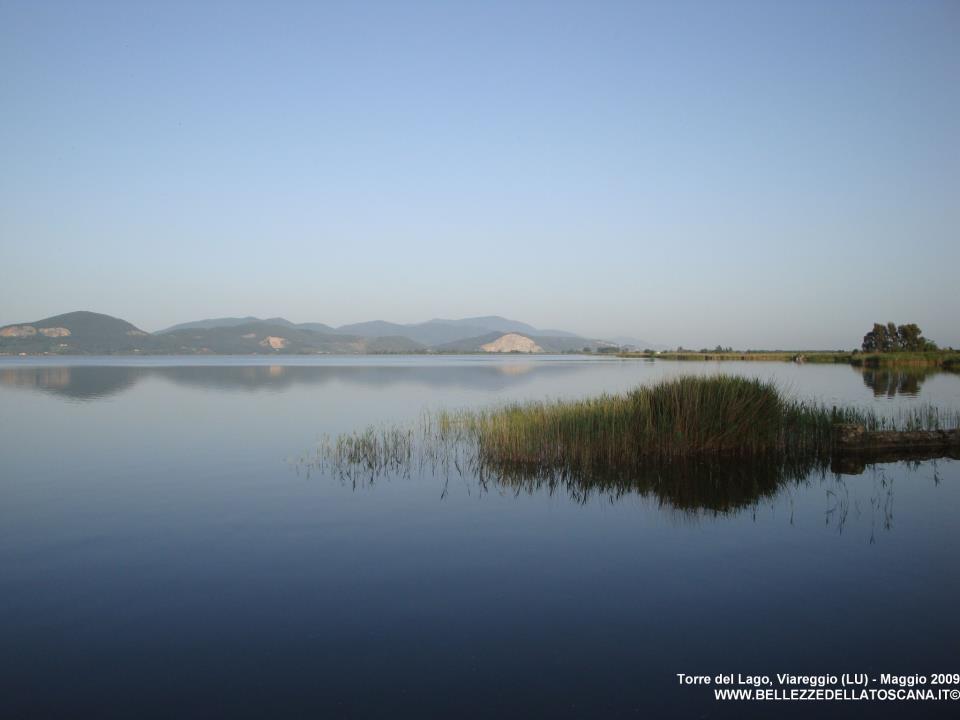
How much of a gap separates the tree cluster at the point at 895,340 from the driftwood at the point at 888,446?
243ft

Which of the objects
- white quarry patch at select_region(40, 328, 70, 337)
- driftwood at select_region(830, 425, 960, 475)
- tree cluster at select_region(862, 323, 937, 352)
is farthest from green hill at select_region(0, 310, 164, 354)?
driftwood at select_region(830, 425, 960, 475)

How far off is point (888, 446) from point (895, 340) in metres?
79.6

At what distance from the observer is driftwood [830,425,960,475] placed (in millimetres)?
15152

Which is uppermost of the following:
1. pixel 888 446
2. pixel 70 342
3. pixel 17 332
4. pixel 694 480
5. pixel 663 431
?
pixel 17 332

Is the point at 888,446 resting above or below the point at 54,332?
below

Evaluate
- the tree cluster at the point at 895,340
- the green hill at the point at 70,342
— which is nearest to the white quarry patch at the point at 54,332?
the green hill at the point at 70,342

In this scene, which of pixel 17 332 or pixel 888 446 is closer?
pixel 888 446

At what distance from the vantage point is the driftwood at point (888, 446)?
15.2m

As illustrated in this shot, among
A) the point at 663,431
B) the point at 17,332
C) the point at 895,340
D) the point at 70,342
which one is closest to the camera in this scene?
the point at 663,431

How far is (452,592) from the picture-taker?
6836 millimetres

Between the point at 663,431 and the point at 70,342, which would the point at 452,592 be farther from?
the point at 70,342

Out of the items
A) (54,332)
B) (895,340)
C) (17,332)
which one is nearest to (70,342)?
(54,332)

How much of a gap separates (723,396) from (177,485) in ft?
39.7

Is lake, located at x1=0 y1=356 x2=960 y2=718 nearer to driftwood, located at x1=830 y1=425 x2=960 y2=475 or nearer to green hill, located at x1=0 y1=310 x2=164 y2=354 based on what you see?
driftwood, located at x1=830 y1=425 x2=960 y2=475
